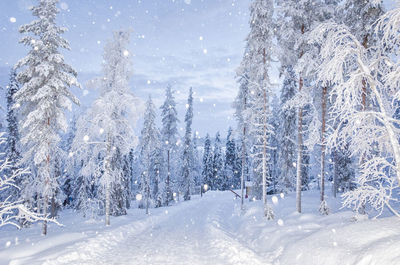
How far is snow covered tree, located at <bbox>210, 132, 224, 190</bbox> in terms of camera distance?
69688 millimetres

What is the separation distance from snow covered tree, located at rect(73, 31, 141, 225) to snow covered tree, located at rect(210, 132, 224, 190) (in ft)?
162

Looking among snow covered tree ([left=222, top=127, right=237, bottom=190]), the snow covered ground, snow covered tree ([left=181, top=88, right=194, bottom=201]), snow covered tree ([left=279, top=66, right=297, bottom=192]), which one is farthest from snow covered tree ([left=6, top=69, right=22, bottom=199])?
snow covered tree ([left=222, top=127, right=237, bottom=190])

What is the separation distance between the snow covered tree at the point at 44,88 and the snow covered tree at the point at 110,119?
1.89m

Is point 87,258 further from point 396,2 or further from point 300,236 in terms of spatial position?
point 396,2

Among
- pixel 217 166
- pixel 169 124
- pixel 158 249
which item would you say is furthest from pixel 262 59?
pixel 217 166

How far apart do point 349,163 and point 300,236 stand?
845 inches

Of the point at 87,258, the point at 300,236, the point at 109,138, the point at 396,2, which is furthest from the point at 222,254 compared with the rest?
the point at 109,138

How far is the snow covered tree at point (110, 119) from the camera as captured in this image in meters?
19.8

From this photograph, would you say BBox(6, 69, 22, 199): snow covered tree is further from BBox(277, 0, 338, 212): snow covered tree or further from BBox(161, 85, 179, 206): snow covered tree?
BBox(277, 0, 338, 212): snow covered tree

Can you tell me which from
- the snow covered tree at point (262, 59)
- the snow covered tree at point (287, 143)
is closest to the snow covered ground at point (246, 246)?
the snow covered tree at point (262, 59)

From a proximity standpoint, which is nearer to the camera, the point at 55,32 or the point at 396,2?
the point at 396,2

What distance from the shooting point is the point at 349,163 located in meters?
29.9

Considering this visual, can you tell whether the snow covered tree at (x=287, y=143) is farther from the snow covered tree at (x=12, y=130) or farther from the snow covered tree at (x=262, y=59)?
the snow covered tree at (x=12, y=130)

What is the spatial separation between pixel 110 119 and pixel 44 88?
4579mm
